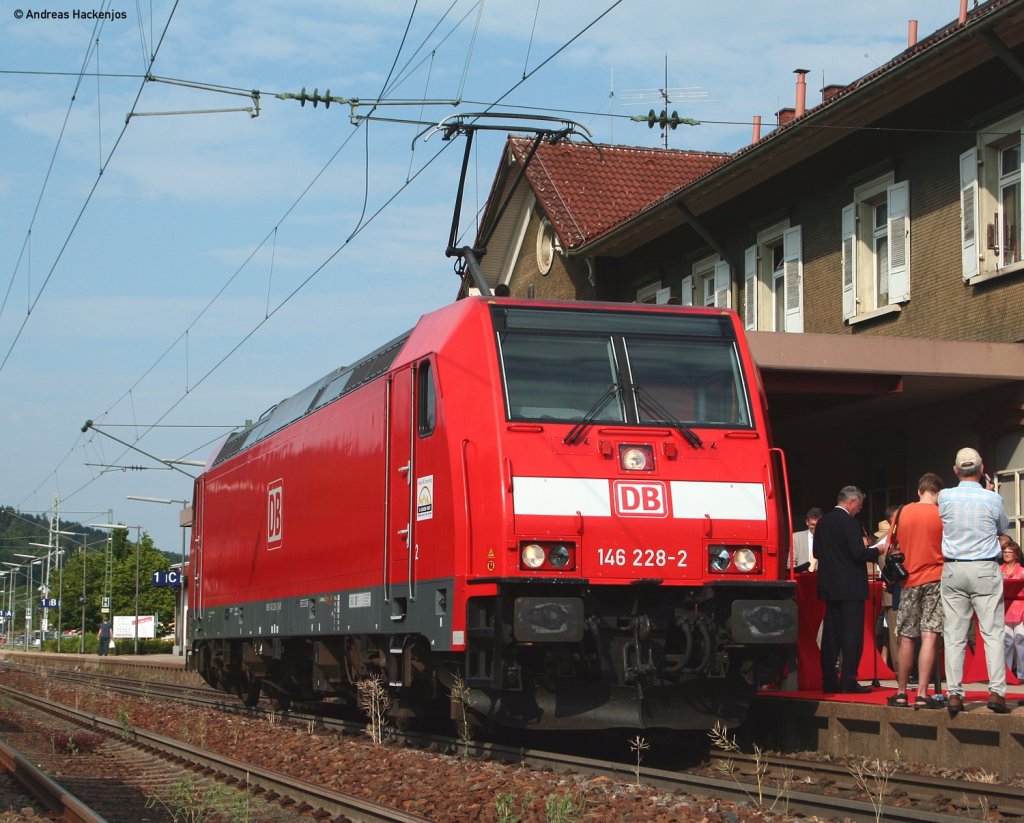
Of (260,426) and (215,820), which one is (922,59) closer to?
(260,426)

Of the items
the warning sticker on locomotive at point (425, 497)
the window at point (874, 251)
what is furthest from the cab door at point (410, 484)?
the window at point (874, 251)

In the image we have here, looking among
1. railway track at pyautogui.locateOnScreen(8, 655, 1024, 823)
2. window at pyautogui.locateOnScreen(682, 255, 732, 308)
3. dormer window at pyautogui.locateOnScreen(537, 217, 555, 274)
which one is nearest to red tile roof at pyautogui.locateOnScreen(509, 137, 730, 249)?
dormer window at pyautogui.locateOnScreen(537, 217, 555, 274)

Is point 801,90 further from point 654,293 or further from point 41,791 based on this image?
point 41,791

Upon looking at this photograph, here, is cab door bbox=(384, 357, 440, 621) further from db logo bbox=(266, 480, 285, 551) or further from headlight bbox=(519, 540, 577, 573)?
db logo bbox=(266, 480, 285, 551)

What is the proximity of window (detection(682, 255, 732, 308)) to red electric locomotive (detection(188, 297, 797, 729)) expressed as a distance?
13649mm

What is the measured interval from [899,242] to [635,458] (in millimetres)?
10314

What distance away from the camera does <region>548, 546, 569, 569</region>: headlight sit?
10695mm

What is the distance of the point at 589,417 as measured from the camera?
11.3m

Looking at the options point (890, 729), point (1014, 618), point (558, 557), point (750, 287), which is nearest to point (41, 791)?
point (558, 557)

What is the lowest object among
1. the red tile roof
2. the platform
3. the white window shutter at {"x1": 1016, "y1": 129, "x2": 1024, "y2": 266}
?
the platform

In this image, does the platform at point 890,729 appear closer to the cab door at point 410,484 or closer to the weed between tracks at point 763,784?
the weed between tracks at point 763,784

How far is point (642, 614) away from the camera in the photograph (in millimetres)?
10891

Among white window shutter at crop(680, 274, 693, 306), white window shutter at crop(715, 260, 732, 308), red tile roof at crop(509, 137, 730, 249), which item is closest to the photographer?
white window shutter at crop(715, 260, 732, 308)

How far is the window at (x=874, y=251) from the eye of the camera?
20.3m
